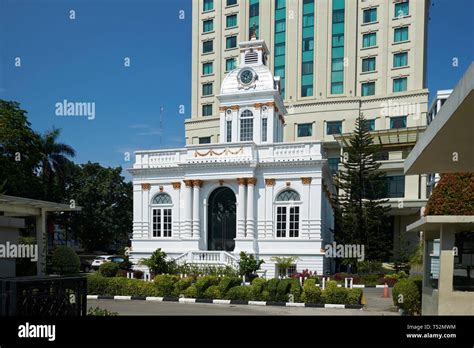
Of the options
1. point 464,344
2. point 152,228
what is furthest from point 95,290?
point 464,344

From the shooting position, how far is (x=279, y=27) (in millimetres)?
22250

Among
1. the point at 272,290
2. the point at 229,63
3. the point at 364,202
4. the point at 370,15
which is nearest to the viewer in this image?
the point at 272,290

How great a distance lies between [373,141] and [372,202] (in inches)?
132

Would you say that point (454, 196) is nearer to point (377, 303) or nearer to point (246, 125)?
point (377, 303)

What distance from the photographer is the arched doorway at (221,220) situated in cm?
2183

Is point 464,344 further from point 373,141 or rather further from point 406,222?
point 406,222

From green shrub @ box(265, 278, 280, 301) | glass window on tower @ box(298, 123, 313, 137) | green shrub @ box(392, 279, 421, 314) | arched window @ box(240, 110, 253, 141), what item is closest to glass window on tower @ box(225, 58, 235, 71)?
arched window @ box(240, 110, 253, 141)

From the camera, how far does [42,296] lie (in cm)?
564

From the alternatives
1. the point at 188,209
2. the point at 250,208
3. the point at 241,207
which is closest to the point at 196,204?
the point at 188,209

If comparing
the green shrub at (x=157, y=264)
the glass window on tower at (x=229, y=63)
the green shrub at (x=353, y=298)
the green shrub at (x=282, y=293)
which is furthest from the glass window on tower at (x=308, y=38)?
the green shrub at (x=353, y=298)

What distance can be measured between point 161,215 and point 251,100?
A: 784 cm

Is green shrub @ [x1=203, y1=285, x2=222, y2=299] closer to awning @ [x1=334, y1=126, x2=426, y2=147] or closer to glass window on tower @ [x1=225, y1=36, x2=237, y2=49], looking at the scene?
awning @ [x1=334, y1=126, x2=426, y2=147]

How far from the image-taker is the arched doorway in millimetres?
21828

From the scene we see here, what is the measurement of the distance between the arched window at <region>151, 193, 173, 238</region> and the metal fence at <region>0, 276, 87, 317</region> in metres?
16.4
